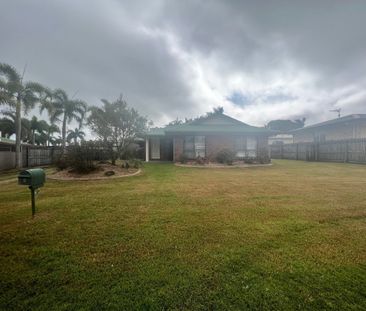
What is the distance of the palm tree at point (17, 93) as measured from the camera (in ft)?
46.3

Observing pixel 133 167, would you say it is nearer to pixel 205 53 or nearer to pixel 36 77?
pixel 205 53

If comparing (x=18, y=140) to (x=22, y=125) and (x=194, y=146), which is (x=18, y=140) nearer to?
(x=194, y=146)

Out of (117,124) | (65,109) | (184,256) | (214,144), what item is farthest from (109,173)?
(65,109)

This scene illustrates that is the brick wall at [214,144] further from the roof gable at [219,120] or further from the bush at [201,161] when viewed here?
the roof gable at [219,120]

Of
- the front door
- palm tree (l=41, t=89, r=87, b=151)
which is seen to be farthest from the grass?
palm tree (l=41, t=89, r=87, b=151)

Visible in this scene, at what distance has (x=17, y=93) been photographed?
50.7 ft

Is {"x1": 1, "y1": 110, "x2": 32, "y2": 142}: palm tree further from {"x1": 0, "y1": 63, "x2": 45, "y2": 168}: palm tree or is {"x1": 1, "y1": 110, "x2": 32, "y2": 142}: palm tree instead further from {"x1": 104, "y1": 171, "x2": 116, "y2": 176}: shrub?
{"x1": 104, "y1": 171, "x2": 116, "y2": 176}: shrub

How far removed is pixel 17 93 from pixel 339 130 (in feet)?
114

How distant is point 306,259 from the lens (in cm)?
266

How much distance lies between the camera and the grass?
6.47 feet

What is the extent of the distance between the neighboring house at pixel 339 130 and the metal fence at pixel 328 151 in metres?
4.54

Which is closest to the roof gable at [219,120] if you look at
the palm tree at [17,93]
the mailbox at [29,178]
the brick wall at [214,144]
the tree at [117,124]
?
the brick wall at [214,144]

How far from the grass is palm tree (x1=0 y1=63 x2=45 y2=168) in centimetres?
1307

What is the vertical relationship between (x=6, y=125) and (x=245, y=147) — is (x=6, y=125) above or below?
above
